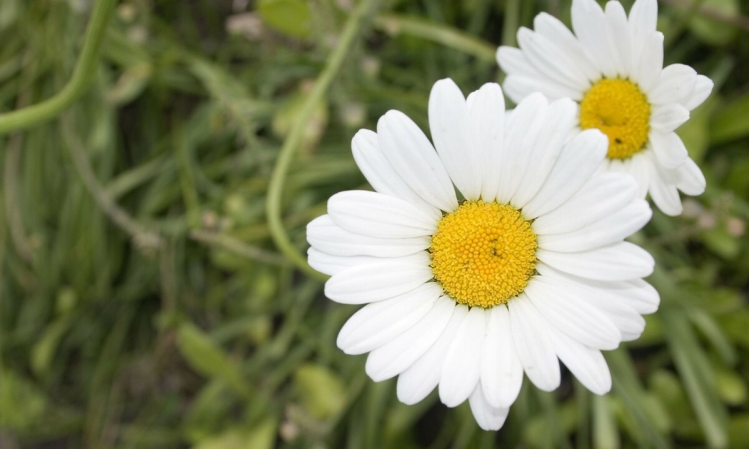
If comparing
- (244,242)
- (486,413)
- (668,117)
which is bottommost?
(244,242)

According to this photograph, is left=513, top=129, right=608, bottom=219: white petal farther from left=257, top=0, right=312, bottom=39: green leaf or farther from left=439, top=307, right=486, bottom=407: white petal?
left=257, top=0, right=312, bottom=39: green leaf

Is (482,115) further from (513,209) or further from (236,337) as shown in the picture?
(236,337)

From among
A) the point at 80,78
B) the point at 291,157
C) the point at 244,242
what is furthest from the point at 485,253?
the point at 244,242

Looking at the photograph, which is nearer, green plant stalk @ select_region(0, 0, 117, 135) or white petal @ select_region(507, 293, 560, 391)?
white petal @ select_region(507, 293, 560, 391)

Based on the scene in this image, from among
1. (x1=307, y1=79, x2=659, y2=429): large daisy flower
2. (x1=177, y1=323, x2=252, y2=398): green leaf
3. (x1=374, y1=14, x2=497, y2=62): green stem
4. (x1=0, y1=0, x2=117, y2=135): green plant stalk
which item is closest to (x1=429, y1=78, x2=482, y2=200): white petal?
(x1=307, y1=79, x2=659, y2=429): large daisy flower

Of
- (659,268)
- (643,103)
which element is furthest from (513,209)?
(659,268)

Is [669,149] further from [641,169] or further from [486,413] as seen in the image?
[486,413]

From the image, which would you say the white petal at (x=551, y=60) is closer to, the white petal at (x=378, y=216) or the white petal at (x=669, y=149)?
the white petal at (x=669, y=149)

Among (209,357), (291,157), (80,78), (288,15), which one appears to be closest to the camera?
(80,78)
